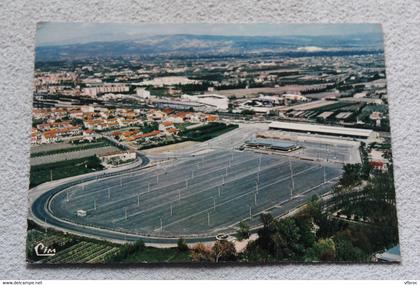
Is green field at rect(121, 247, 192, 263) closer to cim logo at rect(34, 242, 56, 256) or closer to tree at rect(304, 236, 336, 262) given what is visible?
cim logo at rect(34, 242, 56, 256)

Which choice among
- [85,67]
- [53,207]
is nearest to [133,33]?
[85,67]

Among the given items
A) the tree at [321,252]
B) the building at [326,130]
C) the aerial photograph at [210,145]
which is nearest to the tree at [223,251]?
the aerial photograph at [210,145]

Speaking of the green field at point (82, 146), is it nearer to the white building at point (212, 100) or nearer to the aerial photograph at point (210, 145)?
the aerial photograph at point (210, 145)

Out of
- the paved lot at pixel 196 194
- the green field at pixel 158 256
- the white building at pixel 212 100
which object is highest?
the white building at pixel 212 100

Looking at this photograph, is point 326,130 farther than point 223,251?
Yes

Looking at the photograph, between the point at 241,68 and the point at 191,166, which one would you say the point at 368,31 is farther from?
the point at 191,166

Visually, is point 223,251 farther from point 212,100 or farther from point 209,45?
point 209,45

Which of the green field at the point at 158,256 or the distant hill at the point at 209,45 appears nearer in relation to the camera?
the green field at the point at 158,256

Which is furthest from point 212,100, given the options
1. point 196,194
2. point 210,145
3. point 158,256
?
point 158,256
